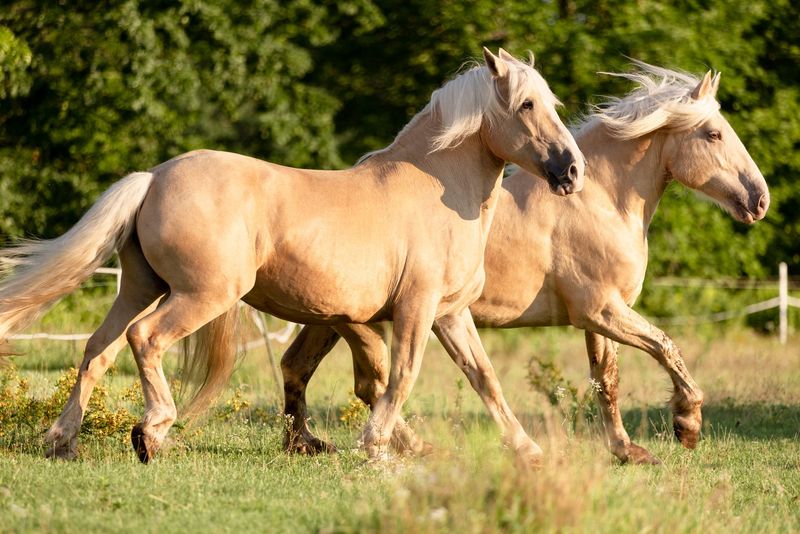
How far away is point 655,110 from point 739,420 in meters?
2.95

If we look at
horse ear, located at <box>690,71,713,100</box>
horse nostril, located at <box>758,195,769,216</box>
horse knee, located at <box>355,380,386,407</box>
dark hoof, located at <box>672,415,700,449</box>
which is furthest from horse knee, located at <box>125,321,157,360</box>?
horse nostril, located at <box>758,195,769,216</box>

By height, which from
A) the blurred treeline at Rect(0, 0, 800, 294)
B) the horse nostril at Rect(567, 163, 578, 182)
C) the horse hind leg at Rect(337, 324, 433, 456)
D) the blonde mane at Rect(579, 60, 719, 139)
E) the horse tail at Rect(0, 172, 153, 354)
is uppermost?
the horse tail at Rect(0, 172, 153, 354)

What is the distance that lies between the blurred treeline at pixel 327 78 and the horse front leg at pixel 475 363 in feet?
33.8

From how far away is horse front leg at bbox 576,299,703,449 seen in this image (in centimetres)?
715

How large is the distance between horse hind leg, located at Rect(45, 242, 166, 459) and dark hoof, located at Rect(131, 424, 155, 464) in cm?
53

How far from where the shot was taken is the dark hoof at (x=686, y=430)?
7133mm

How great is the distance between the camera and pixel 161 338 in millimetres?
5656

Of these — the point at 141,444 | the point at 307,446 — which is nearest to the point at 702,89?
the point at 307,446

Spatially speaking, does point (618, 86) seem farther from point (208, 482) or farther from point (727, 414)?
point (208, 482)

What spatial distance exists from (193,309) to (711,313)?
1613 centimetres

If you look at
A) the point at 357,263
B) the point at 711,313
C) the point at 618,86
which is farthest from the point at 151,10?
the point at 357,263

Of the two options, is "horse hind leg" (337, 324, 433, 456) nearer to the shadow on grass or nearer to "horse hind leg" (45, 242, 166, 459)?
"horse hind leg" (45, 242, 166, 459)

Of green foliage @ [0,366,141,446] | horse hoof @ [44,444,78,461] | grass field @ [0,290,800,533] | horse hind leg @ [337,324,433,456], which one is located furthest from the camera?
horse hind leg @ [337,324,433,456]

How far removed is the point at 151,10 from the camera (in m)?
17.3
